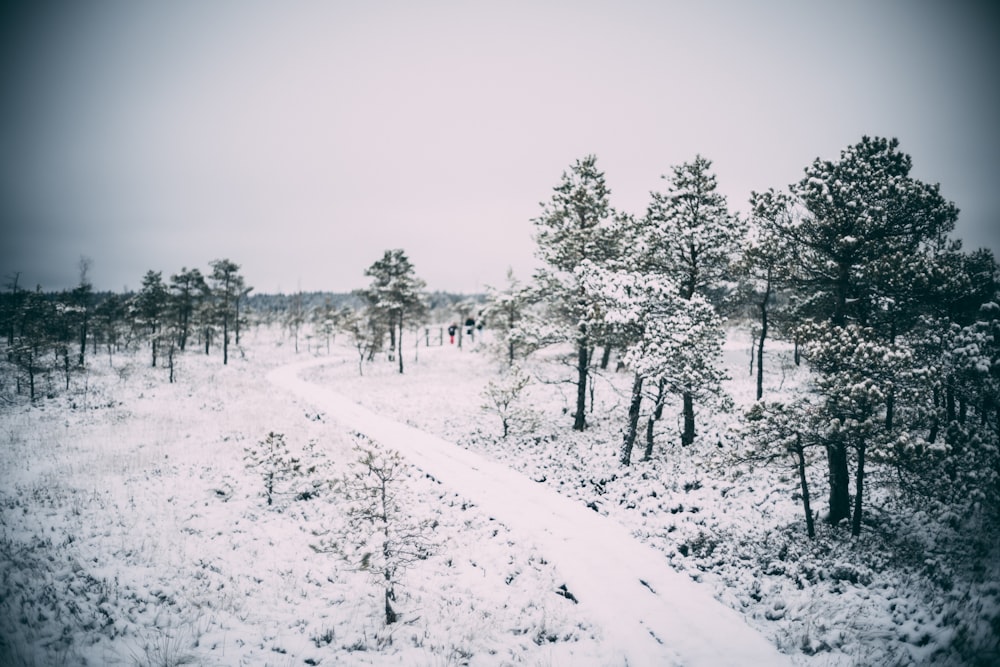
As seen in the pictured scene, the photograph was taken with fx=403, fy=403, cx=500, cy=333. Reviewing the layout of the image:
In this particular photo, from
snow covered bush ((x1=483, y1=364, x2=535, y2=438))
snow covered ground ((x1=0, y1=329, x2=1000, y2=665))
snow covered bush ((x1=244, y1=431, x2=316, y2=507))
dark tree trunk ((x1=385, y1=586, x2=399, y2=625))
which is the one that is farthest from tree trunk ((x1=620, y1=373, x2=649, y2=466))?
snow covered bush ((x1=244, y1=431, x2=316, y2=507))

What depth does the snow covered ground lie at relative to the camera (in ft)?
25.5

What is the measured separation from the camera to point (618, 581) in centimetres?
977

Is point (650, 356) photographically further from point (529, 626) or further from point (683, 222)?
point (529, 626)

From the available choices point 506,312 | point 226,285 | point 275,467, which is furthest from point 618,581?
point 226,285

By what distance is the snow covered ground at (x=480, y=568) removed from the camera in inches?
306

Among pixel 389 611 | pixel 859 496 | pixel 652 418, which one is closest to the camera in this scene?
pixel 389 611

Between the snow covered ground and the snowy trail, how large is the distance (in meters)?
0.05

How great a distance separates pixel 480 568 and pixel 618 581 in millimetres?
3534

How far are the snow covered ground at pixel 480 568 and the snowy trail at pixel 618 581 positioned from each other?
5 centimetres

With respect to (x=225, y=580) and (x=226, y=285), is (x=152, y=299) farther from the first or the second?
(x=225, y=580)

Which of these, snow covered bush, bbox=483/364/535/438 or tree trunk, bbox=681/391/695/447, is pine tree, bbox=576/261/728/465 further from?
snow covered bush, bbox=483/364/535/438

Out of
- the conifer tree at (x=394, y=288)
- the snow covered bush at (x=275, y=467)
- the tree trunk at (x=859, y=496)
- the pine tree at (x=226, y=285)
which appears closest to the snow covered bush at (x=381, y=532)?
the snow covered bush at (x=275, y=467)

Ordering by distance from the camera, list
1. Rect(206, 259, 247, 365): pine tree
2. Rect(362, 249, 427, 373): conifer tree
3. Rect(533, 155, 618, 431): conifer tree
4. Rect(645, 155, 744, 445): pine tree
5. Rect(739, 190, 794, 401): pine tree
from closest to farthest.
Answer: Rect(739, 190, 794, 401): pine tree < Rect(645, 155, 744, 445): pine tree < Rect(533, 155, 618, 431): conifer tree < Rect(362, 249, 427, 373): conifer tree < Rect(206, 259, 247, 365): pine tree

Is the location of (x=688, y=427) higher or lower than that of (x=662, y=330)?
lower
